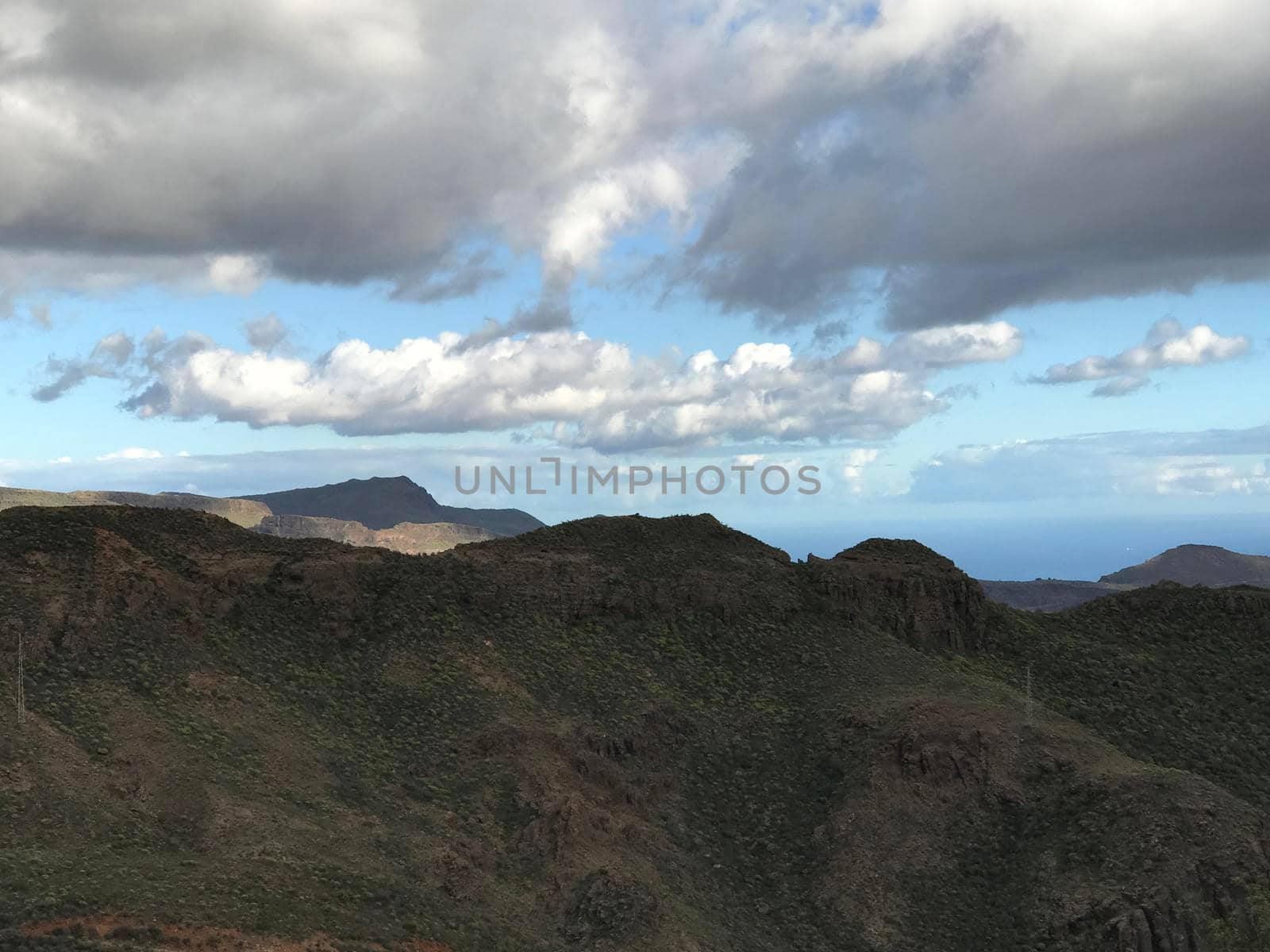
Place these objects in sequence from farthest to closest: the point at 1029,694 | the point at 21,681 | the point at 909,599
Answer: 1. the point at 909,599
2. the point at 1029,694
3. the point at 21,681

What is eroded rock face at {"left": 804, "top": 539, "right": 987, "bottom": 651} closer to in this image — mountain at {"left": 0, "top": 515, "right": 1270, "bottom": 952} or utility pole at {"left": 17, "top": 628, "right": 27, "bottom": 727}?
mountain at {"left": 0, "top": 515, "right": 1270, "bottom": 952}

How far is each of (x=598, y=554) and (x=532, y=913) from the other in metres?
25.5

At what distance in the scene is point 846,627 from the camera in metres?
61.7

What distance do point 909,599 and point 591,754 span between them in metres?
23.7

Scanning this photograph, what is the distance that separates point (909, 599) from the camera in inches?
2510

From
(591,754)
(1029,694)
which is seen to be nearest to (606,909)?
(591,754)

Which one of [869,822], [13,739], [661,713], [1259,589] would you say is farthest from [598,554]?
[1259,589]

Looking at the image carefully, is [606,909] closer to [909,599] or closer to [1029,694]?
[1029,694]

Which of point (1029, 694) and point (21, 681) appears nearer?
point (21, 681)

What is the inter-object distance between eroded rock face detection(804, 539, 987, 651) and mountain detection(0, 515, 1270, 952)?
0.58ft

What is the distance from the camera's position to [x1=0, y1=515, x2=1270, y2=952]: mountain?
3759 cm

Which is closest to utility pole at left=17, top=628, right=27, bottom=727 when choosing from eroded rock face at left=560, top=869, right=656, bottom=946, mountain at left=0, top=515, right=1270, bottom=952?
mountain at left=0, top=515, right=1270, bottom=952

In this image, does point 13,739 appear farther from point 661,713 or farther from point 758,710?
point 758,710

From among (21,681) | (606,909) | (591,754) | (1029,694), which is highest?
(21,681)
